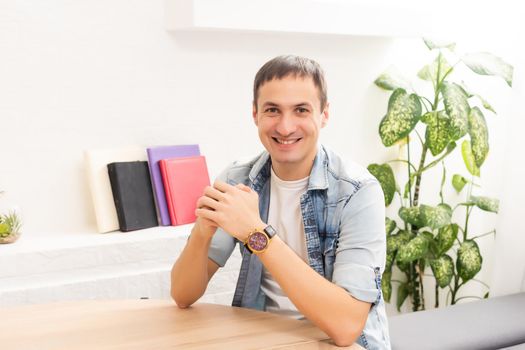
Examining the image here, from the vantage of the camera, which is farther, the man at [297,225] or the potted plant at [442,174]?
the potted plant at [442,174]

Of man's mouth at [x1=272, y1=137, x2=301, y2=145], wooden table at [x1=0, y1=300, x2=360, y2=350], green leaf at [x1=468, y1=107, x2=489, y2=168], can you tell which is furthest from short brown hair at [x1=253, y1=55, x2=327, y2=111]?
green leaf at [x1=468, y1=107, x2=489, y2=168]

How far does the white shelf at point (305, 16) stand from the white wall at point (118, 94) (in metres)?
0.17

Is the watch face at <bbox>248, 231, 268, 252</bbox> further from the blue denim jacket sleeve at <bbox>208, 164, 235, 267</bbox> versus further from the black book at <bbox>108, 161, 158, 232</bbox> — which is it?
the black book at <bbox>108, 161, 158, 232</bbox>

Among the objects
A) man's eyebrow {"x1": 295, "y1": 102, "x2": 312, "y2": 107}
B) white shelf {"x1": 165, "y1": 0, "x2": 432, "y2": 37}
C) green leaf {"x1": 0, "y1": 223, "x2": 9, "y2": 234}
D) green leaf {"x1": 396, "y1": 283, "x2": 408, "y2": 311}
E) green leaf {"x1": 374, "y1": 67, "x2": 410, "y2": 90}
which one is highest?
white shelf {"x1": 165, "y1": 0, "x2": 432, "y2": 37}

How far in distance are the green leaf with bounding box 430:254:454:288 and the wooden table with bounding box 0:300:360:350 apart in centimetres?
174

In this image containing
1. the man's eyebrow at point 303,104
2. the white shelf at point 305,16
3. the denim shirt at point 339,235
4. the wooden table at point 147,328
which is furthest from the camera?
the white shelf at point 305,16

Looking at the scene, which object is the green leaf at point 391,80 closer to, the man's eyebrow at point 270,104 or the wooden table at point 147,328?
the man's eyebrow at point 270,104

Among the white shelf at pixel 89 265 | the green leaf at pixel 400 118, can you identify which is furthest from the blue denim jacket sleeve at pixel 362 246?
the green leaf at pixel 400 118

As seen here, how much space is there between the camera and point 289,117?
65.1 inches

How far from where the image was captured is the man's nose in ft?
5.40

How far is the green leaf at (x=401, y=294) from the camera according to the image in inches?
135

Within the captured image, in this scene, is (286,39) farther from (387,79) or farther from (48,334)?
(48,334)

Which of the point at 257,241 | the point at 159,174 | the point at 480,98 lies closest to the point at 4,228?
the point at 159,174

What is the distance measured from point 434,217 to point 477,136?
1.33 ft
